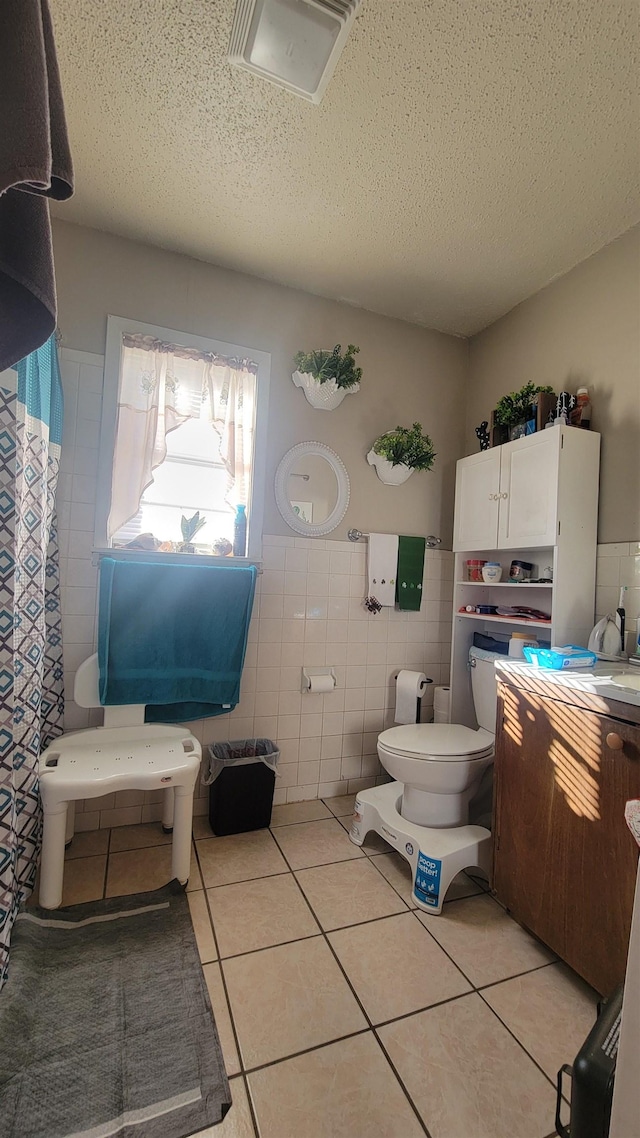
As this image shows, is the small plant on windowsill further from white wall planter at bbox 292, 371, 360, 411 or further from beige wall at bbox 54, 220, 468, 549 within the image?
white wall planter at bbox 292, 371, 360, 411

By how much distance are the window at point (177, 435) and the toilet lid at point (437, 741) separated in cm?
103

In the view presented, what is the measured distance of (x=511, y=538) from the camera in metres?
2.00

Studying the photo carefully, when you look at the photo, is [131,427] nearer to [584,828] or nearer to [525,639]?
[525,639]

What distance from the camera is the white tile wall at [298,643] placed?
A: 188 cm

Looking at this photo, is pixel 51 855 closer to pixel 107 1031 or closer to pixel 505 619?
pixel 107 1031

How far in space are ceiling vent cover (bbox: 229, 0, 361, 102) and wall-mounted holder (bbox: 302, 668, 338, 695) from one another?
211cm

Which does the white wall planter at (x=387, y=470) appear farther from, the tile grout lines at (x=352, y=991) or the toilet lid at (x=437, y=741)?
the tile grout lines at (x=352, y=991)

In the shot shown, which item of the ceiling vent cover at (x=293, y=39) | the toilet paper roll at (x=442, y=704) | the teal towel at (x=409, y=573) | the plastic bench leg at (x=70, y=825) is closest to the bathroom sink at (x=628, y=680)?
the toilet paper roll at (x=442, y=704)

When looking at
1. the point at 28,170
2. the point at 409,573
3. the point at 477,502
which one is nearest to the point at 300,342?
the point at 477,502

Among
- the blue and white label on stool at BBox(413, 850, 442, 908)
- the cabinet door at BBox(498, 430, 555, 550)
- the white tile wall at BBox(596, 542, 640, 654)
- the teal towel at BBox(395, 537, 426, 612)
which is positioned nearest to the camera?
the blue and white label on stool at BBox(413, 850, 442, 908)

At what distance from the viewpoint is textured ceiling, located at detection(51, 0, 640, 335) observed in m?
1.20

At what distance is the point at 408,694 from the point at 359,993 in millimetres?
1242

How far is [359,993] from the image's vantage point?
1.22m

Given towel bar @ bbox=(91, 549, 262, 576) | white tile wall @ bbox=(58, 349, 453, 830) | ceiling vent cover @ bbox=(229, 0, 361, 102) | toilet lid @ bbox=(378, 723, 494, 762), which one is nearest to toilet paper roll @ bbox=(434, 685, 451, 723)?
white tile wall @ bbox=(58, 349, 453, 830)
